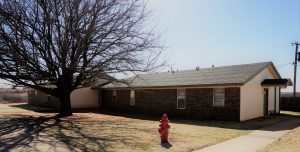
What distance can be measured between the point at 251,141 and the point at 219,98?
8593 mm

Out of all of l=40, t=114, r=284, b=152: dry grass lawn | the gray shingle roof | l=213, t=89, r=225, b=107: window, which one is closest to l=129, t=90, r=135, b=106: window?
the gray shingle roof

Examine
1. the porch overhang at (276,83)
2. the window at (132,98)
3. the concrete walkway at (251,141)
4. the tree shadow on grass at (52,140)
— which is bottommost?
the concrete walkway at (251,141)

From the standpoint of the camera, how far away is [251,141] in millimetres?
12555

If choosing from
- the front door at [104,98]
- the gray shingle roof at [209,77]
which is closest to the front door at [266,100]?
the gray shingle roof at [209,77]

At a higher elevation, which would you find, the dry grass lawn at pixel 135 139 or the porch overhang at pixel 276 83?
the porch overhang at pixel 276 83

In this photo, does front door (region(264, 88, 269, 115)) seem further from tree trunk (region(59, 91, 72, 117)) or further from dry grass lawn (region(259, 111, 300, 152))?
tree trunk (region(59, 91, 72, 117))

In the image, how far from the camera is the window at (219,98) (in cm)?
2081

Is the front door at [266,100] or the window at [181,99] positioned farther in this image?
the front door at [266,100]

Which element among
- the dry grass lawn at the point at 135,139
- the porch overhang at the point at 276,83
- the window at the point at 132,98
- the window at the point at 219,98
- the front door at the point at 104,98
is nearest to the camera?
the dry grass lawn at the point at 135,139

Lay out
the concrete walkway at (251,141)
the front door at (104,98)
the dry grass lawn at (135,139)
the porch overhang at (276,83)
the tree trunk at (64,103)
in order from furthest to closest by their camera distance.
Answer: the front door at (104,98) < the tree trunk at (64,103) < the porch overhang at (276,83) < the concrete walkway at (251,141) < the dry grass lawn at (135,139)

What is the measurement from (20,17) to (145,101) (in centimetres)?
1239

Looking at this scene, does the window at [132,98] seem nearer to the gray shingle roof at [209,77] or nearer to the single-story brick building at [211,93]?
the single-story brick building at [211,93]

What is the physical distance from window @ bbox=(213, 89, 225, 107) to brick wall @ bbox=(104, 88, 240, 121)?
0.85 ft

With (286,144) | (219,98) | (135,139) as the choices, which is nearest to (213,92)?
(219,98)
